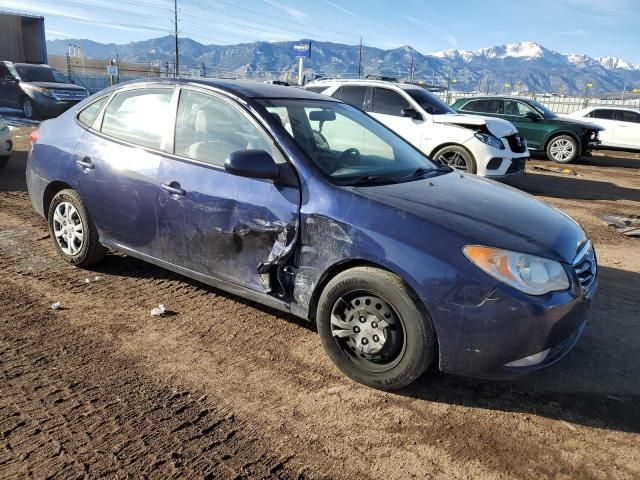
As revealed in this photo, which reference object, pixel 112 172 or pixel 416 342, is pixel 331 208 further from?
pixel 112 172

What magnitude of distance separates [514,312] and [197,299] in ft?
8.18

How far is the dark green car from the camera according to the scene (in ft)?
46.0

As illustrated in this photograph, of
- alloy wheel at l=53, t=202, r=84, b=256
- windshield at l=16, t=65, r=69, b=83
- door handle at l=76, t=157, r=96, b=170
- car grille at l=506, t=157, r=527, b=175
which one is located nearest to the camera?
door handle at l=76, t=157, r=96, b=170

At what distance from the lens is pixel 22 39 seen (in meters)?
29.4

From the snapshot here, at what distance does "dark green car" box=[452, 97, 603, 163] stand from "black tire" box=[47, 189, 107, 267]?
38.9 feet

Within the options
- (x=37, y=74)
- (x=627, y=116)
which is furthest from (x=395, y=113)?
(x=37, y=74)

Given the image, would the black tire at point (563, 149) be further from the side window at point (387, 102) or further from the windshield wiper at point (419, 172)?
the windshield wiper at point (419, 172)

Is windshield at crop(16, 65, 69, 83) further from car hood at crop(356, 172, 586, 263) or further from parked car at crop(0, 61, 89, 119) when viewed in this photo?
car hood at crop(356, 172, 586, 263)

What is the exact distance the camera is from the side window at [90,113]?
4446mm

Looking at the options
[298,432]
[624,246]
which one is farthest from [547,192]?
[298,432]

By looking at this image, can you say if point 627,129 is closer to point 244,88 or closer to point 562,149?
point 562,149

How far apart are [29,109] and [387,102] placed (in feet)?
45.8

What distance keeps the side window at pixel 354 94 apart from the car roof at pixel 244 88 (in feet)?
19.4

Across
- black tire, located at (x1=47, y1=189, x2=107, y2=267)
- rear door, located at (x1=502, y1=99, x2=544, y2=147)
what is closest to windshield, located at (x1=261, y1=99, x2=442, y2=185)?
black tire, located at (x1=47, y1=189, x2=107, y2=267)
